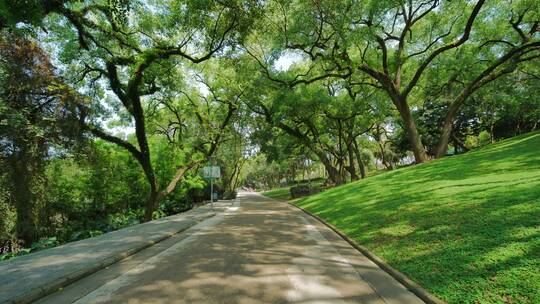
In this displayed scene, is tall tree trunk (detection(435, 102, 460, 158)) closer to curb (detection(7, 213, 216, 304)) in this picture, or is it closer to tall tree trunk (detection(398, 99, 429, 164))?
tall tree trunk (detection(398, 99, 429, 164))

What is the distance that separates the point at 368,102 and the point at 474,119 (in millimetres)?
18897

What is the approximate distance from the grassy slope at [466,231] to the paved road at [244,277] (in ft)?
1.96

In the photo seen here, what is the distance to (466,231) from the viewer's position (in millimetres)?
5512

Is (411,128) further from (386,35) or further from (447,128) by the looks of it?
(386,35)

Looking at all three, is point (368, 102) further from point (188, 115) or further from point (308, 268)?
point (308, 268)

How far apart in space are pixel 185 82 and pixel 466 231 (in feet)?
66.1

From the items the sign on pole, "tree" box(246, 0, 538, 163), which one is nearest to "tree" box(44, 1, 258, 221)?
"tree" box(246, 0, 538, 163)

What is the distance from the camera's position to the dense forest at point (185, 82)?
10.7m

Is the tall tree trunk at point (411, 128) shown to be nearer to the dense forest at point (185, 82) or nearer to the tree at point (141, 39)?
the dense forest at point (185, 82)

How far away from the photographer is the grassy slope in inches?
150

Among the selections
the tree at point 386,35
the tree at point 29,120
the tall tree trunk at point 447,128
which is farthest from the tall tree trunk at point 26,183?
the tall tree trunk at point 447,128

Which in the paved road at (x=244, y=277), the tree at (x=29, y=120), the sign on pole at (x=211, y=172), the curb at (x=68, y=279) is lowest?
the paved road at (x=244, y=277)

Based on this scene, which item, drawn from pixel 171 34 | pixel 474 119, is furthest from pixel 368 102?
pixel 474 119

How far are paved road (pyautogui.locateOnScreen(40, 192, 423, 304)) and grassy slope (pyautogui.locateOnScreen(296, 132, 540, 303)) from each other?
0.60 m
